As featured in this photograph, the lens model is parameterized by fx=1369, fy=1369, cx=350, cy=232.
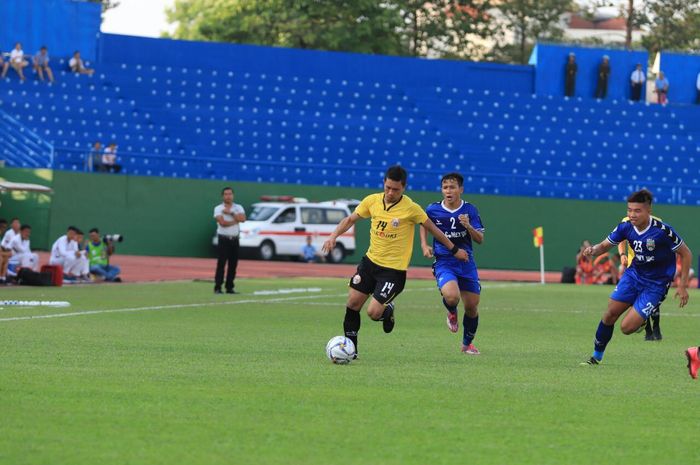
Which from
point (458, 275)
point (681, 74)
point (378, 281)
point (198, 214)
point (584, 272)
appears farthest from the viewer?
point (681, 74)

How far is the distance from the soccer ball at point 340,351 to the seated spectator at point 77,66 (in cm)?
3903

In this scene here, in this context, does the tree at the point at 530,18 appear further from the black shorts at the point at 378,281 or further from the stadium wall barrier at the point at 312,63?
the black shorts at the point at 378,281

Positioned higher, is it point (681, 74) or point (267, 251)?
point (681, 74)

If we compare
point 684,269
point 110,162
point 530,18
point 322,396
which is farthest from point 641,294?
point 530,18

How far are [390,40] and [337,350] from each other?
56.6 meters

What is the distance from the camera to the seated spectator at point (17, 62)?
4922 cm

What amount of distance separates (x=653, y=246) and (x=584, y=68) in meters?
44.0

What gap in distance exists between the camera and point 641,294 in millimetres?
13945

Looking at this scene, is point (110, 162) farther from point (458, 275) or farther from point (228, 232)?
point (458, 275)

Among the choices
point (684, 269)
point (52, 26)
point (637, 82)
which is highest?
point (52, 26)

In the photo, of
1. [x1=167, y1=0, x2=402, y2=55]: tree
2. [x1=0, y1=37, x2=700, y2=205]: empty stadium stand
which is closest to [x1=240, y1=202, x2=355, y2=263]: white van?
[x1=0, y1=37, x2=700, y2=205]: empty stadium stand

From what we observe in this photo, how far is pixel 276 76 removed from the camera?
5297 cm

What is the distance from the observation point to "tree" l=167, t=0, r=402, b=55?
67.3 m

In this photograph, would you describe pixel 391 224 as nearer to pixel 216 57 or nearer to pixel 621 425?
pixel 621 425
